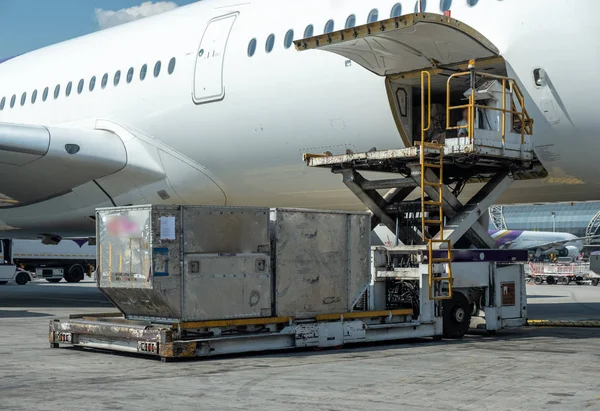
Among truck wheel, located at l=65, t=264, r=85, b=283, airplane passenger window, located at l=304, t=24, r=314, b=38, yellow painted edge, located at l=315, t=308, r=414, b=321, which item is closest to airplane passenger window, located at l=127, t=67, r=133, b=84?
airplane passenger window, located at l=304, t=24, r=314, b=38

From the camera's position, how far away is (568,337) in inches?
469

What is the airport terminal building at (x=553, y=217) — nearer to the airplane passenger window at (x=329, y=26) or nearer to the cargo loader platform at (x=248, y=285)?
the airplane passenger window at (x=329, y=26)

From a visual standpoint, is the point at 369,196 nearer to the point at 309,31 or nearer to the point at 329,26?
the point at 329,26

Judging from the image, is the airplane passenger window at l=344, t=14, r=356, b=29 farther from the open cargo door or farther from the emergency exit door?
the emergency exit door

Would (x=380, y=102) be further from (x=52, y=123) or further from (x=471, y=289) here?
(x=52, y=123)

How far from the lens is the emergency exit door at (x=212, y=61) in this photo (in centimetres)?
1448

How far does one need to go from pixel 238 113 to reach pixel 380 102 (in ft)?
8.88

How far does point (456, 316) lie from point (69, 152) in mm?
8094

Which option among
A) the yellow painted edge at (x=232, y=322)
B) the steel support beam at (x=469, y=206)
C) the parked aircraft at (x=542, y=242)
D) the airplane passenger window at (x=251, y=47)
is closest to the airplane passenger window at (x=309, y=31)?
the airplane passenger window at (x=251, y=47)

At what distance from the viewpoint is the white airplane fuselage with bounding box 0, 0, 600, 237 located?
36.2 ft

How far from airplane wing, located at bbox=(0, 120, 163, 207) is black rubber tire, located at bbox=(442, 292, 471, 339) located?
6.25 metres

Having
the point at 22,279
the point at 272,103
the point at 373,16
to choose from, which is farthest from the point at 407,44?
the point at 22,279

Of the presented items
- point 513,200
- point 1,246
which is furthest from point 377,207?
point 1,246

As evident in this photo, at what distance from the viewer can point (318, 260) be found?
424 inches
